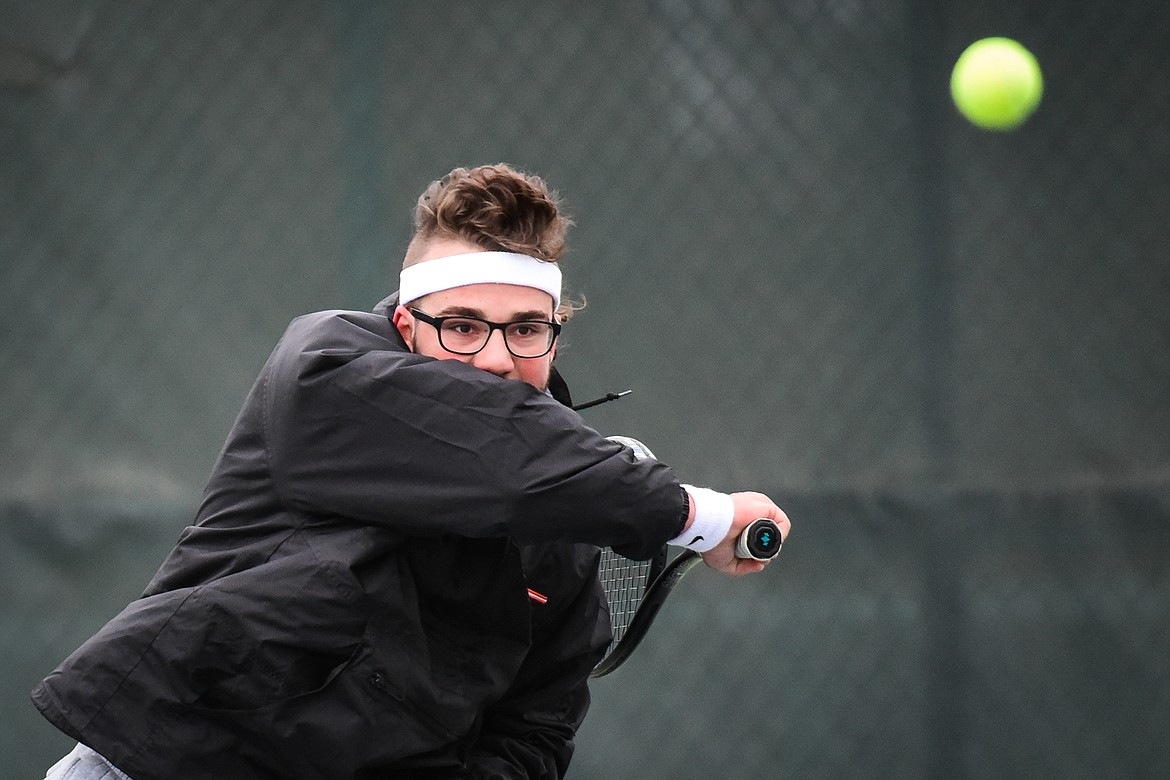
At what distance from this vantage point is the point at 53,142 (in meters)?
3.36

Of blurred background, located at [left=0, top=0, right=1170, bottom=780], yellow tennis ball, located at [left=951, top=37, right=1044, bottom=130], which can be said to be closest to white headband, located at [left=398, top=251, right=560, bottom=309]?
blurred background, located at [left=0, top=0, right=1170, bottom=780]

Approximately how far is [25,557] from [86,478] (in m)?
0.21

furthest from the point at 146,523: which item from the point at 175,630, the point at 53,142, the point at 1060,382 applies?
the point at 1060,382

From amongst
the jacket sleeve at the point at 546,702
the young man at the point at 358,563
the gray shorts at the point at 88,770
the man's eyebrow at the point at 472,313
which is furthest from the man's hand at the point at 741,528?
the gray shorts at the point at 88,770

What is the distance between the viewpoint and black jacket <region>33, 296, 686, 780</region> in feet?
5.83

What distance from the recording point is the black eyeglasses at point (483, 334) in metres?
1.94

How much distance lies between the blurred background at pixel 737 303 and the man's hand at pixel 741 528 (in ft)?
4.80

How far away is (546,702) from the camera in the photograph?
214 cm

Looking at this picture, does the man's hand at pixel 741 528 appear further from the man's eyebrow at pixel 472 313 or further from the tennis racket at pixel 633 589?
the man's eyebrow at pixel 472 313

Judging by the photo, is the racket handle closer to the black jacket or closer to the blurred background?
the black jacket

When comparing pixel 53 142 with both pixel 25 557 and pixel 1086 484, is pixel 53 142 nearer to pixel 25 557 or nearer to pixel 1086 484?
pixel 25 557

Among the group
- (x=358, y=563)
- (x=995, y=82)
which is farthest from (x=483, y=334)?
(x=995, y=82)

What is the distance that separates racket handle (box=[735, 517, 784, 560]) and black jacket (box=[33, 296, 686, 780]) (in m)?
0.12

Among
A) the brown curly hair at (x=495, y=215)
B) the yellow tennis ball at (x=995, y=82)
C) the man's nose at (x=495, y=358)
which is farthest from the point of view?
the yellow tennis ball at (x=995, y=82)
